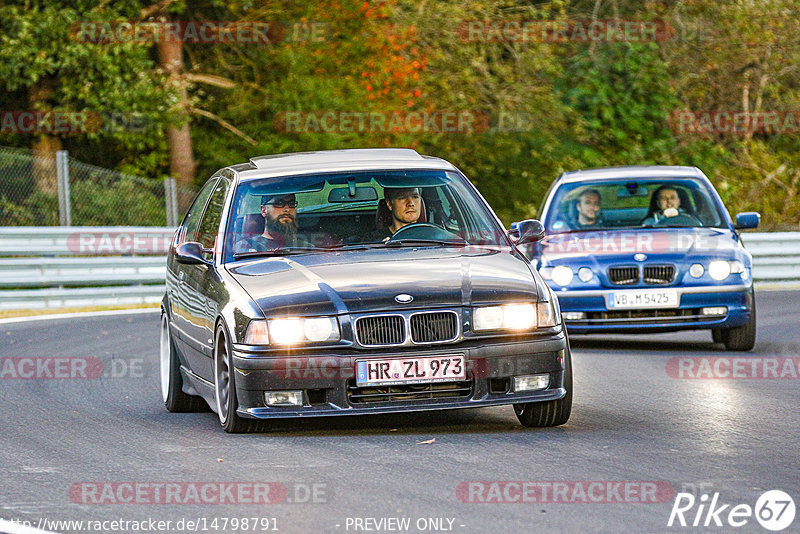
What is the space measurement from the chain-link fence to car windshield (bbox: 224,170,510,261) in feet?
42.5

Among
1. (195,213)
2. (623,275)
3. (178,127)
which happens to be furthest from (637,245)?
(178,127)

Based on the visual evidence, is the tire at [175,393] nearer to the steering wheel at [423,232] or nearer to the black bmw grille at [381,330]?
the steering wheel at [423,232]

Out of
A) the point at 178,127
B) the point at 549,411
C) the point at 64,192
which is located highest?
the point at 549,411

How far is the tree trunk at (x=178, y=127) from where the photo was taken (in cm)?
2955

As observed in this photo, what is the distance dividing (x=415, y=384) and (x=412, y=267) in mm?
706

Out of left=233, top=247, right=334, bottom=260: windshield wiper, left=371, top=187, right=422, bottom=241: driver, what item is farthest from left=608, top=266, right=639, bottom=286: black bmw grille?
left=233, top=247, right=334, bottom=260: windshield wiper

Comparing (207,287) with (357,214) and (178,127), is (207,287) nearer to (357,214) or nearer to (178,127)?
(357,214)

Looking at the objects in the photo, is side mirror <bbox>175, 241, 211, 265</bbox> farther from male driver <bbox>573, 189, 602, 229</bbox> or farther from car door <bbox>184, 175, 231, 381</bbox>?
male driver <bbox>573, 189, 602, 229</bbox>

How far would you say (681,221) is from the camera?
14094 mm

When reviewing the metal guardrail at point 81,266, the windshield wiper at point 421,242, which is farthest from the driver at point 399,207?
the metal guardrail at point 81,266

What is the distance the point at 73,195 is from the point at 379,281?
14989mm

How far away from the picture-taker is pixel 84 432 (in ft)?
29.2

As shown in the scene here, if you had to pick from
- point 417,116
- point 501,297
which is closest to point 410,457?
point 501,297

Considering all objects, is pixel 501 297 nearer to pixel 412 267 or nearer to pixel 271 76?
pixel 412 267
